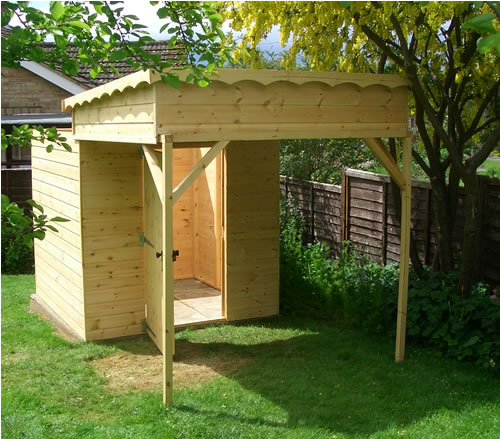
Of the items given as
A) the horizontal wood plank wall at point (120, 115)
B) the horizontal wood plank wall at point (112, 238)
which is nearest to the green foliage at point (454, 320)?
the horizontal wood plank wall at point (112, 238)

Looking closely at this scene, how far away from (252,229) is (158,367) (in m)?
2.39

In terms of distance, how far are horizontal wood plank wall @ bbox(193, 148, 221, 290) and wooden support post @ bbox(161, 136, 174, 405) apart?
4384 millimetres

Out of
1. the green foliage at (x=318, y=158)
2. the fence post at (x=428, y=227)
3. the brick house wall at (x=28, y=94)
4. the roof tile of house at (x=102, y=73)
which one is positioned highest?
the roof tile of house at (x=102, y=73)

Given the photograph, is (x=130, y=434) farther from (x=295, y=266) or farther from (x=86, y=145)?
(x=295, y=266)

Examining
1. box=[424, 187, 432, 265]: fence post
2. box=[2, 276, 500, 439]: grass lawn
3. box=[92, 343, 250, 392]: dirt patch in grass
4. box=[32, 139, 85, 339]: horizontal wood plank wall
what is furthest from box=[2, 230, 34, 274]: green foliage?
box=[424, 187, 432, 265]: fence post

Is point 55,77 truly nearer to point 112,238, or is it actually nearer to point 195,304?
point 195,304

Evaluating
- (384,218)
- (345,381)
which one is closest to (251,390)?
(345,381)

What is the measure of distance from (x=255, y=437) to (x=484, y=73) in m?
4.47

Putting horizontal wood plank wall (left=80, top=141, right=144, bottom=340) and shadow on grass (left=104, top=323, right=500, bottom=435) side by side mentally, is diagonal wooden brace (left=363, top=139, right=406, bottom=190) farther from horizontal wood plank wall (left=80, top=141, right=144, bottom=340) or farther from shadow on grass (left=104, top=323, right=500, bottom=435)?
horizontal wood plank wall (left=80, top=141, right=144, bottom=340)

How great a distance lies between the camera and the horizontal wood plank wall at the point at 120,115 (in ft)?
18.5

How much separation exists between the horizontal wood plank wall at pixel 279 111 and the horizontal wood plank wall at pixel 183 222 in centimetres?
532

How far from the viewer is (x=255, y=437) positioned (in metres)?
5.05

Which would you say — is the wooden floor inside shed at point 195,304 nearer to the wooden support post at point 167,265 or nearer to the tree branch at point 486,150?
the wooden support post at point 167,265

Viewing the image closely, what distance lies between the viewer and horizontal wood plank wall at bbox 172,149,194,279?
1116 centimetres
